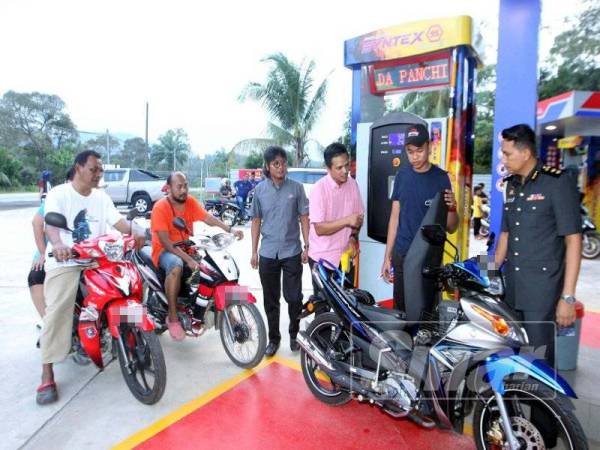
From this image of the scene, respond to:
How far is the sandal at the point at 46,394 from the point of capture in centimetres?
290

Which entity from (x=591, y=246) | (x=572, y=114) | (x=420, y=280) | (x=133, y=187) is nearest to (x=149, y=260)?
(x=420, y=280)

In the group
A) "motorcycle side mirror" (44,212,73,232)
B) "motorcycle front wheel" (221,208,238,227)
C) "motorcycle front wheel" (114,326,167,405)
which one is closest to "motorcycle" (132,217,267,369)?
"motorcycle front wheel" (114,326,167,405)

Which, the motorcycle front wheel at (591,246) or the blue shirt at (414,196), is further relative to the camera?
the motorcycle front wheel at (591,246)

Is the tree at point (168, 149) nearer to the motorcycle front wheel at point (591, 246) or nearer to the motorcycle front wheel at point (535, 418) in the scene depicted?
the motorcycle front wheel at point (591, 246)

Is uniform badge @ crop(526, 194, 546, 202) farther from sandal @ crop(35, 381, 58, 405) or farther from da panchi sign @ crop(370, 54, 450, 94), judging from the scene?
sandal @ crop(35, 381, 58, 405)

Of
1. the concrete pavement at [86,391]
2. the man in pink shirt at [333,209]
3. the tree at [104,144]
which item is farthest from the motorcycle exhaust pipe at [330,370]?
the tree at [104,144]

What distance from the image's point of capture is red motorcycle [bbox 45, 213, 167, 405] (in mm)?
2791

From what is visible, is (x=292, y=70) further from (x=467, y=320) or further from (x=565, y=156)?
(x=467, y=320)

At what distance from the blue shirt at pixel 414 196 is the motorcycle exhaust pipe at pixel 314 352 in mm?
883

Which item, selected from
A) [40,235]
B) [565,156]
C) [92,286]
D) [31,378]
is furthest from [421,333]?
[565,156]

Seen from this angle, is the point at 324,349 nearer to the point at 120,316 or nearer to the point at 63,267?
the point at 120,316

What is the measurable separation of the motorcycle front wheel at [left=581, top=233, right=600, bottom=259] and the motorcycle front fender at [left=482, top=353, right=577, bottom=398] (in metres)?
7.33

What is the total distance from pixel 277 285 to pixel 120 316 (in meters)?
1.26

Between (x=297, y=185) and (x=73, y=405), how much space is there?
221 cm
